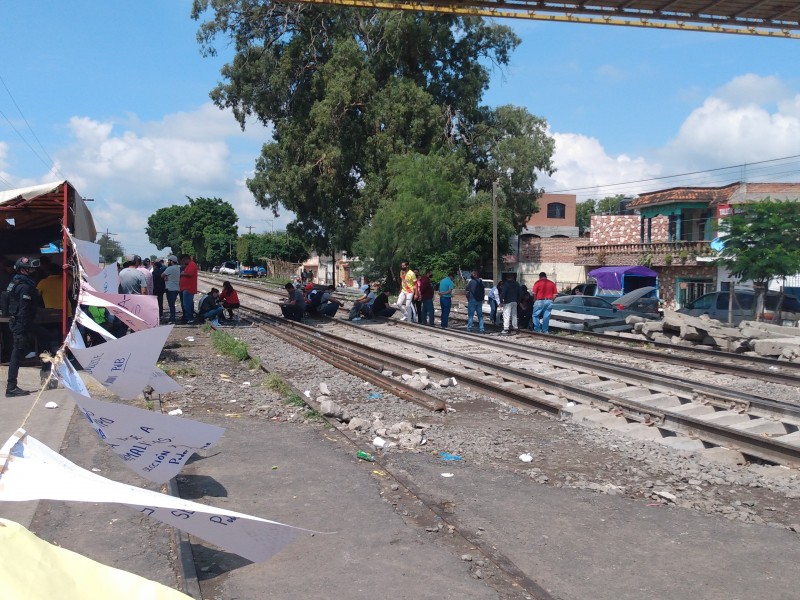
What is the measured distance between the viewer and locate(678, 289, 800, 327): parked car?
69.3 feet

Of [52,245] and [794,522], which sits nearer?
[794,522]

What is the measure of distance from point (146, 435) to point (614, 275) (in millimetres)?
36641

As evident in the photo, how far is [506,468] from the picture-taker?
7215 millimetres

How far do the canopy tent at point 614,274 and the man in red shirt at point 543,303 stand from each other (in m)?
18.3

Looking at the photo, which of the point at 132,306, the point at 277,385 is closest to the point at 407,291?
the point at 277,385

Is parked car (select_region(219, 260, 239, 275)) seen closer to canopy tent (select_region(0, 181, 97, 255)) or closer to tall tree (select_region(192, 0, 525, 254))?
tall tree (select_region(192, 0, 525, 254))

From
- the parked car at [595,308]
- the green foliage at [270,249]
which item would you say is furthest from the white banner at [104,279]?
the green foliage at [270,249]

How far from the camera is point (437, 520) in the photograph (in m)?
5.48

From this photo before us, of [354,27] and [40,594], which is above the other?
[354,27]

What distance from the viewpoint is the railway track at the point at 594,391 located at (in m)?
8.35

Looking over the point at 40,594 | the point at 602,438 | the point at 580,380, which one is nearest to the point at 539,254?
the point at 580,380

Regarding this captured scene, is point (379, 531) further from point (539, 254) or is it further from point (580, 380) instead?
point (539, 254)

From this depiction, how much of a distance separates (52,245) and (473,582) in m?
12.8

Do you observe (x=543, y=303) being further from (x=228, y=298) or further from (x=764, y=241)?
(x=228, y=298)
